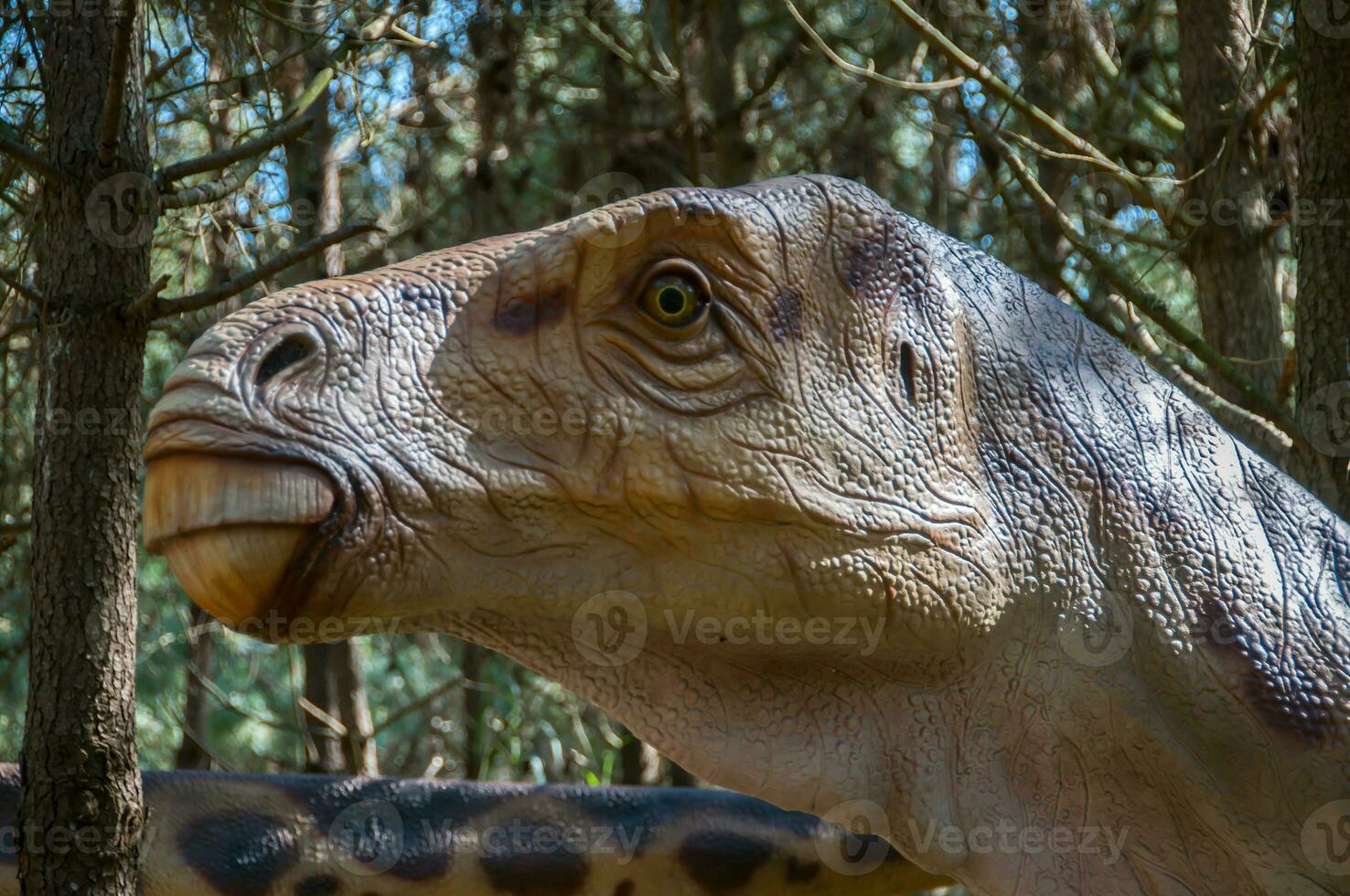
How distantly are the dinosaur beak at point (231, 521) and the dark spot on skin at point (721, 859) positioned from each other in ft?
10.6

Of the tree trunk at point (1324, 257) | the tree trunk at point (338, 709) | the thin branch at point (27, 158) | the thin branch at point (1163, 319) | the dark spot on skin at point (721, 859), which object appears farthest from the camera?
the tree trunk at point (338, 709)

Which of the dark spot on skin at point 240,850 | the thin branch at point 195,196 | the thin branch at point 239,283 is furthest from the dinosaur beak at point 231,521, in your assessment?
the dark spot on skin at point 240,850

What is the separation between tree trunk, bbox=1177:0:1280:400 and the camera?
535 centimetres

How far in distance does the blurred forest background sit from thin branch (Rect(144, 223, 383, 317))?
1 cm

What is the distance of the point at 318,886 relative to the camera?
15.7 feet

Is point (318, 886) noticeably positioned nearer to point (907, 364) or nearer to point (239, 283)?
point (239, 283)

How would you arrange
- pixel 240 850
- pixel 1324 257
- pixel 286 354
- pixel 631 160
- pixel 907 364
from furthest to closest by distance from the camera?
pixel 631 160 → pixel 240 850 → pixel 1324 257 → pixel 907 364 → pixel 286 354

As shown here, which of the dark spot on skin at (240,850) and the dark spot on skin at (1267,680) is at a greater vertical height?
the dark spot on skin at (1267,680)

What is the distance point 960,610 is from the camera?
2.54 meters

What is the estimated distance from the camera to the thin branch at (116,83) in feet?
10.6

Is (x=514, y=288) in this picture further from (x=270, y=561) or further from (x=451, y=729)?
(x=451, y=729)

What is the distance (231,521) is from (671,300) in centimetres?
78

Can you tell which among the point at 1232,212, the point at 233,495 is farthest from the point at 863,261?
the point at 1232,212

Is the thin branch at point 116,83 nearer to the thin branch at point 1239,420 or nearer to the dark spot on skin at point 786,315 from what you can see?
the dark spot on skin at point 786,315
